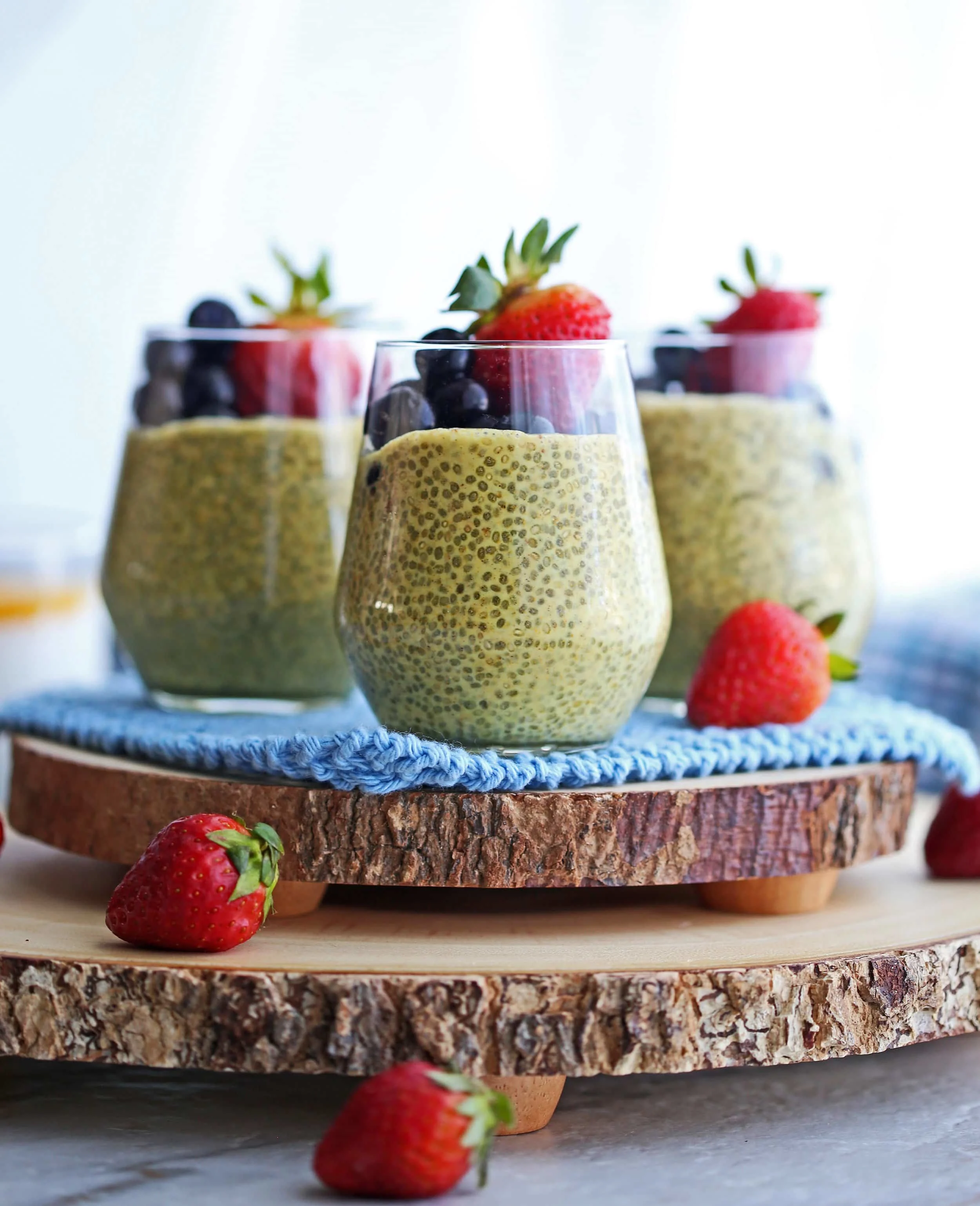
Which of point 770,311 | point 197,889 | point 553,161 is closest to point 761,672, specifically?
point 770,311

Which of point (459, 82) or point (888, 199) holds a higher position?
point (459, 82)

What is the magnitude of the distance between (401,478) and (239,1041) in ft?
1.22

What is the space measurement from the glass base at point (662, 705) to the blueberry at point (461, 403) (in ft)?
1.31

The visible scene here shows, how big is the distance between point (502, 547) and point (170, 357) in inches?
17.1

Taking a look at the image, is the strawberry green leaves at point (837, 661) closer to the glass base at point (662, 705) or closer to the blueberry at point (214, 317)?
the glass base at point (662, 705)

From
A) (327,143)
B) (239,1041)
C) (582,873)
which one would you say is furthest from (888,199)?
(239,1041)

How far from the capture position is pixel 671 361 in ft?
4.43

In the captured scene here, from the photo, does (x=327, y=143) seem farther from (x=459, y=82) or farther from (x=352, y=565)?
(x=352, y=565)

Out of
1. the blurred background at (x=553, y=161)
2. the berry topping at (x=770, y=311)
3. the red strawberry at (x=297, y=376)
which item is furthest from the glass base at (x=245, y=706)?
the blurred background at (x=553, y=161)

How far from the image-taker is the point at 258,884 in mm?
942

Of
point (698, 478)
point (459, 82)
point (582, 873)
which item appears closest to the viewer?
point (582, 873)

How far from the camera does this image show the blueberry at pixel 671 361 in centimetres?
134

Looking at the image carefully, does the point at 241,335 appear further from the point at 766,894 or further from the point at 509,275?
the point at 766,894

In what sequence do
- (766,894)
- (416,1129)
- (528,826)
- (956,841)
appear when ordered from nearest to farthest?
(416,1129) < (528,826) < (766,894) < (956,841)
